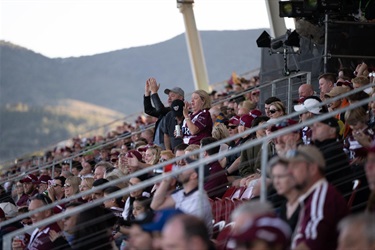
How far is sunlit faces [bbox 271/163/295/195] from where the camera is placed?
5.57m

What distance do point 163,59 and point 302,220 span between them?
2430cm

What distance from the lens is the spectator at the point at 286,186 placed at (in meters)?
5.58

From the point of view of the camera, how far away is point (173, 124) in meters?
11.4

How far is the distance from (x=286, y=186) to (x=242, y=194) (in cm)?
217

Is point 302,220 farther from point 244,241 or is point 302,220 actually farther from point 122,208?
point 122,208

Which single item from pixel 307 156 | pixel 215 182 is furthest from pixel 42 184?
pixel 307 156

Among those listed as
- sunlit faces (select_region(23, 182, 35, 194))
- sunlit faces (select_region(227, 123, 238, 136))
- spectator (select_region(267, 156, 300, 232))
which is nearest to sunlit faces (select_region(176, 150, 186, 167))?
sunlit faces (select_region(227, 123, 238, 136))

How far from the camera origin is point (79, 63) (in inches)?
1172

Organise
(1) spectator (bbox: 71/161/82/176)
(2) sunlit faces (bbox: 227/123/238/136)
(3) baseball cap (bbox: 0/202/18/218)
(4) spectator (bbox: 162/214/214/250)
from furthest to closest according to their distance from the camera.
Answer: (1) spectator (bbox: 71/161/82/176) < (2) sunlit faces (bbox: 227/123/238/136) < (3) baseball cap (bbox: 0/202/18/218) < (4) spectator (bbox: 162/214/214/250)

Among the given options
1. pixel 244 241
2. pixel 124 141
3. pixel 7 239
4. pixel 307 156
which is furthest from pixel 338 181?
pixel 124 141

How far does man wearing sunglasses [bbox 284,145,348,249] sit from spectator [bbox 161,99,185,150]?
5.31 meters

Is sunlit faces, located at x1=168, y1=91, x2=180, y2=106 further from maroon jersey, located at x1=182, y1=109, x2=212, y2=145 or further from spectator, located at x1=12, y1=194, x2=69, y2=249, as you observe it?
spectator, located at x1=12, y1=194, x2=69, y2=249

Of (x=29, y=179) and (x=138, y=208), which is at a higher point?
(x=138, y=208)

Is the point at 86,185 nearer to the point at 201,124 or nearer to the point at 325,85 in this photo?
the point at 201,124
